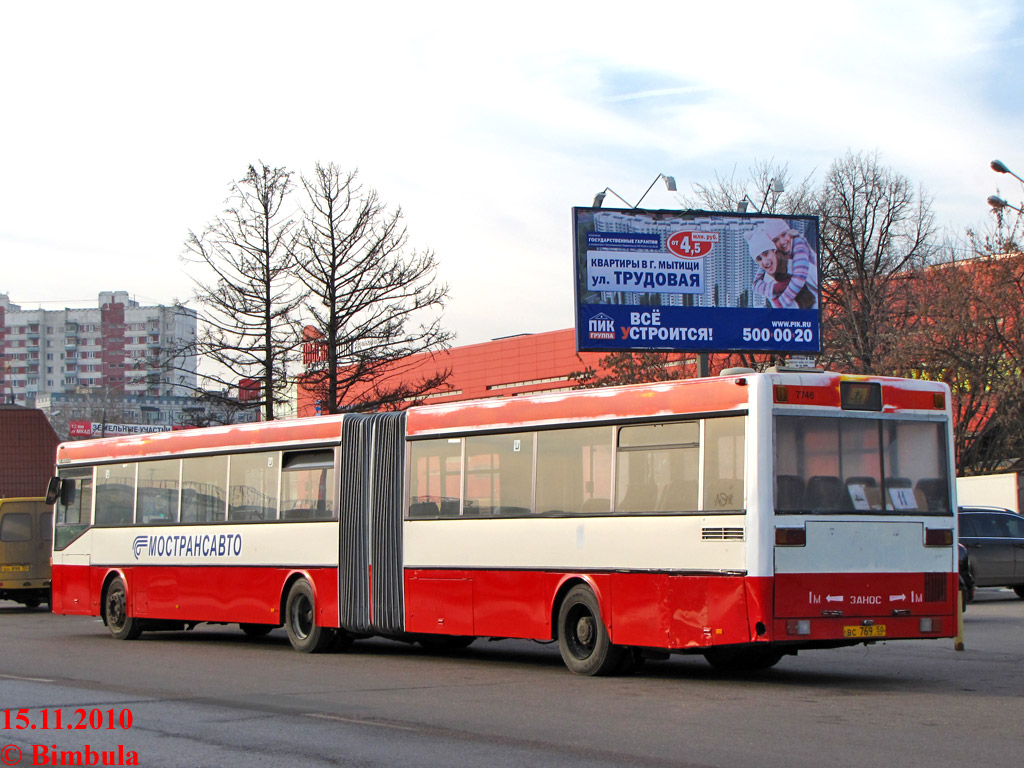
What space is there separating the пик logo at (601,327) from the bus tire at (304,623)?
933cm

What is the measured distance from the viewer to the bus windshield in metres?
11.9

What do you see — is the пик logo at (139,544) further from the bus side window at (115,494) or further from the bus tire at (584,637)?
the bus tire at (584,637)

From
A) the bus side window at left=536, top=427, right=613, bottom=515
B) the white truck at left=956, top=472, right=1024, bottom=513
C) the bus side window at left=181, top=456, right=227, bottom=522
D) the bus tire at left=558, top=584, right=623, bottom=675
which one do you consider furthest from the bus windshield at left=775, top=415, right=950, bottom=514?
the white truck at left=956, top=472, right=1024, bottom=513

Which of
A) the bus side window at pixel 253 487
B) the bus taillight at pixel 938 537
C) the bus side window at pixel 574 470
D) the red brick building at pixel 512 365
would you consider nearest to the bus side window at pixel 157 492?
the bus side window at pixel 253 487

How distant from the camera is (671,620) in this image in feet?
40.0

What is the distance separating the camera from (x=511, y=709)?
10719 millimetres

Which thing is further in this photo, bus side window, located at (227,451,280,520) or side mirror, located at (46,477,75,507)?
side mirror, located at (46,477,75,507)

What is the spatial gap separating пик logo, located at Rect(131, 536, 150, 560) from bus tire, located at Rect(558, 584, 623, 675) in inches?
330

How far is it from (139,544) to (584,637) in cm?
898

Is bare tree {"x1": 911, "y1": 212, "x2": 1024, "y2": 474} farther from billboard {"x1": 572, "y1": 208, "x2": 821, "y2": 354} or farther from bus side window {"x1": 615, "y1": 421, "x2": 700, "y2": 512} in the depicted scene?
bus side window {"x1": 615, "y1": 421, "x2": 700, "y2": 512}

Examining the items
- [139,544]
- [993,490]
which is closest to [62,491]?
[139,544]

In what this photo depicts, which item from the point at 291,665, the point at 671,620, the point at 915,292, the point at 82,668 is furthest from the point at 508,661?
the point at 915,292

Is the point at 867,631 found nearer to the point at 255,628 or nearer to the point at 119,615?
the point at 255,628

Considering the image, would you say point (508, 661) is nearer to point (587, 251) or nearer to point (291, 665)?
point (291, 665)
